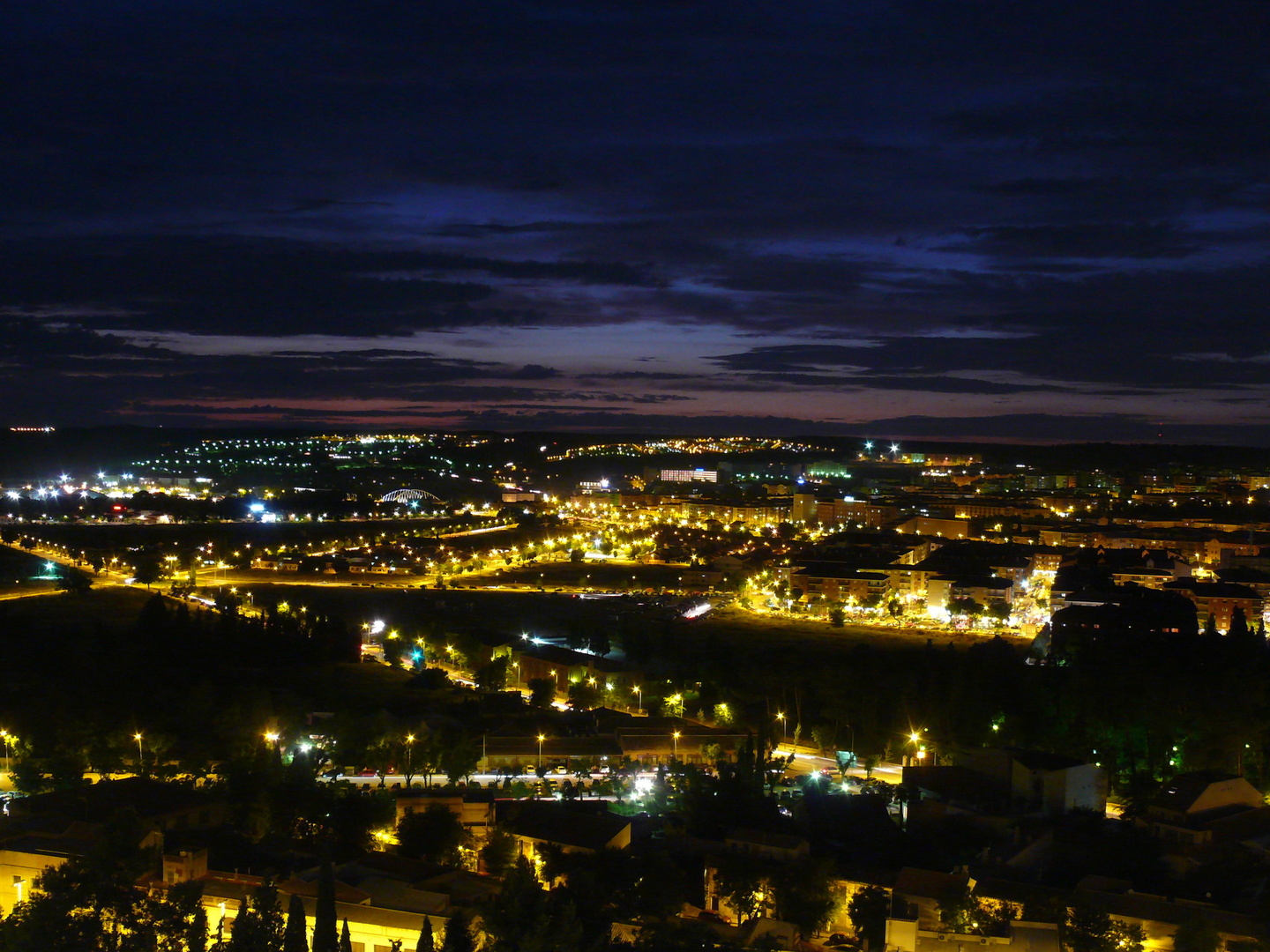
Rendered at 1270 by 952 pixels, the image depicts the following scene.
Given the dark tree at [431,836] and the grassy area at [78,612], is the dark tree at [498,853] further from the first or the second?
the grassy area at [78,612]

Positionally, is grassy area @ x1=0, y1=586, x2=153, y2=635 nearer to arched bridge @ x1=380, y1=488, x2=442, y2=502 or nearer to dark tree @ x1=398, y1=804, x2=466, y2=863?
dark tree @ x1=398, y1=804, x2=466, y2=863

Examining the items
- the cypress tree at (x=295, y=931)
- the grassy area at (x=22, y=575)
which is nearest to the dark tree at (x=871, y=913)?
the cypress tree at (x=295, y=931)

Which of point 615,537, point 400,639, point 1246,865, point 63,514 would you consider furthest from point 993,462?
point 1246,865

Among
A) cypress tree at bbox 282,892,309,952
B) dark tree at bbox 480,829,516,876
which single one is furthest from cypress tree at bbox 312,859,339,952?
dark tree at bbox 480,829,516,876

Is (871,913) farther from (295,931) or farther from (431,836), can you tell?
(295,931)

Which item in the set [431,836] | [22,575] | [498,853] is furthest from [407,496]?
[498,853]

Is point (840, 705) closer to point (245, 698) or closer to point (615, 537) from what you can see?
point (245, 698)

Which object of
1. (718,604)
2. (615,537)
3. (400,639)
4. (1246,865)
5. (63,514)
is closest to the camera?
(1246,865)
